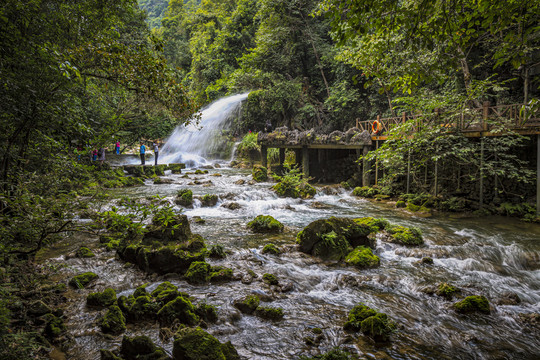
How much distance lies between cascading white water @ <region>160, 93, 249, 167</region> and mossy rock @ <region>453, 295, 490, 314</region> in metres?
24.8

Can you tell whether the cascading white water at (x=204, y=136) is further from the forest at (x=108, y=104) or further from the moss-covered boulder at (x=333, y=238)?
the moss-covered boulder at (x=333, y=238)

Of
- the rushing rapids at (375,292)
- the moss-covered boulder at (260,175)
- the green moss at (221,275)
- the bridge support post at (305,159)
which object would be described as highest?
the bridge support post at (305,159)

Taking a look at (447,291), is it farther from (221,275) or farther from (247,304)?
(221,275)

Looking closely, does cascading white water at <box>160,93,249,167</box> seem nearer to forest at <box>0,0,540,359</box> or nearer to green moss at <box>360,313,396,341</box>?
forest at <box>0,0,540,359</box>

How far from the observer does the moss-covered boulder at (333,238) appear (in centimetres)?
709

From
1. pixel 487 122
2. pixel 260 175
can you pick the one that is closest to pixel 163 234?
pixel 487 122

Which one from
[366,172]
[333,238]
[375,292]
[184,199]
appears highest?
[366,172]

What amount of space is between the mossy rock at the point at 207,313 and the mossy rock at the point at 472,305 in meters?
3.98

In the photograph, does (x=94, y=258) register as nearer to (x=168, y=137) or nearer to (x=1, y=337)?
(x=1, y=337)

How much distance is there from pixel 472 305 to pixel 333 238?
9.82ft

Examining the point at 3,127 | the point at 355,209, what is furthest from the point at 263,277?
the point at 355,209

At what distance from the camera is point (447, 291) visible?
212 inches

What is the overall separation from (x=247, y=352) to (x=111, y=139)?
11.4 ft

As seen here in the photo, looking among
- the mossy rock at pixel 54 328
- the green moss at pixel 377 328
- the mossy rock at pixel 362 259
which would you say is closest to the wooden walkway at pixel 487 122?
the mossy rock at pixel 362 259
